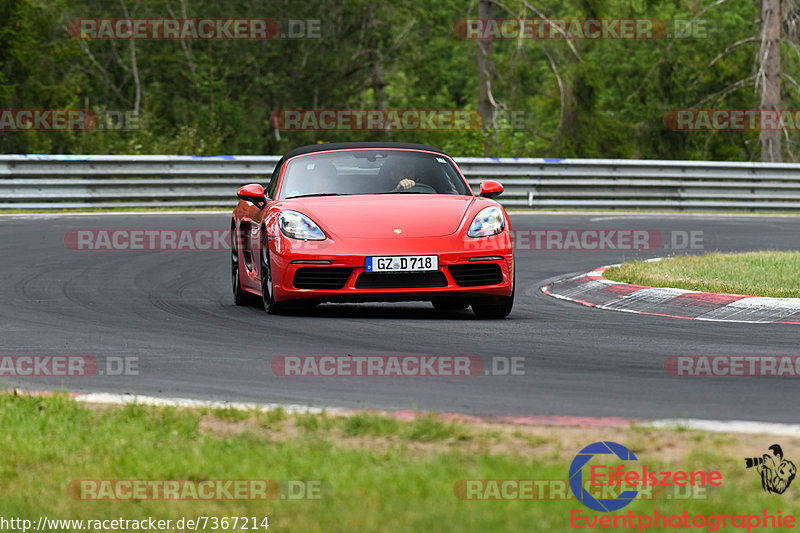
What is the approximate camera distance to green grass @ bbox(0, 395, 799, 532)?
4.05 m

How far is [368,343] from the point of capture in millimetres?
8133

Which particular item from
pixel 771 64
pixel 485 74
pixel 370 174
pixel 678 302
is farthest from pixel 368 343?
pixel 485 74

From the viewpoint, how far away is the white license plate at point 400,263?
9336 millimetres

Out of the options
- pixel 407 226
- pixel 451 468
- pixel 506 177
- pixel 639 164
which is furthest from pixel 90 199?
pixel 451 468

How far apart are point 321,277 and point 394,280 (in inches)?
22.5

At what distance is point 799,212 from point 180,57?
23.2m

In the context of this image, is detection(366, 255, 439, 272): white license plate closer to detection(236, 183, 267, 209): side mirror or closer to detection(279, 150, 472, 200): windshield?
detection(279, 150, 472, 200): windshield

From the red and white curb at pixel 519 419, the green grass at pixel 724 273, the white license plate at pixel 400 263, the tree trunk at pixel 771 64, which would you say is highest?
the tree trunk at pixel 771 64

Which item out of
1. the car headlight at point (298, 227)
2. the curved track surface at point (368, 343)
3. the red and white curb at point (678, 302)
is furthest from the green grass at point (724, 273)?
the car headlight at point (298, 227)

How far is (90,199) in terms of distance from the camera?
A: 2164cm

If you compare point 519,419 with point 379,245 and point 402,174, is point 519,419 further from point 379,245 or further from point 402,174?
point 402,174

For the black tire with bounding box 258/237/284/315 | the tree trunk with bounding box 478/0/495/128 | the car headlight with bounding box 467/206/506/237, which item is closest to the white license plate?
the car headlight with bounding box 467/206/506/237

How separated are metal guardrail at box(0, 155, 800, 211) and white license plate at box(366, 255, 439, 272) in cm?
1272

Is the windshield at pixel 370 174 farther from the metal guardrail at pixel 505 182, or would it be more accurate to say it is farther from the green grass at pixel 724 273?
the metal guardrail at pixel 505 182
